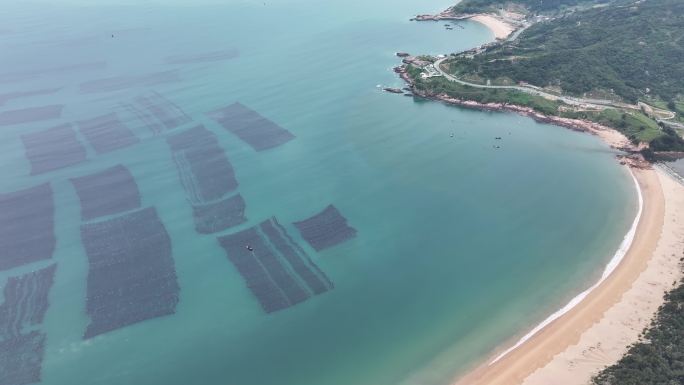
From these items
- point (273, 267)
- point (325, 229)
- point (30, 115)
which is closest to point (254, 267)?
point (273, 267)

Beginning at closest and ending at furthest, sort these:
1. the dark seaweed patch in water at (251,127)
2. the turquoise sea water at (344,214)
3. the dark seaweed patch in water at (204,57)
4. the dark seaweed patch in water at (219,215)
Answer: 1. the turquoise sea water at (344,214)
2. the dark seaweed patch in water at (219,215)
3. the dark seaweed patch in water at (251,127)
4. the dark seaweed patch in water at (204,57)

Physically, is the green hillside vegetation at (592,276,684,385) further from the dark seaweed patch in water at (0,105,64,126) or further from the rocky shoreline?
the dark seaweed patch in water at (0,105,64,126)

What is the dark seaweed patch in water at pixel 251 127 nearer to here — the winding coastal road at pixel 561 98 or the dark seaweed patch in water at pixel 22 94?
the dark seaweed patch in water at pixel 22 94

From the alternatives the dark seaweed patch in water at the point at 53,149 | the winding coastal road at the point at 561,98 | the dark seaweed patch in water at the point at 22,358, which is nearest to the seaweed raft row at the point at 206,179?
the dark seaweed patch in water at the point at 53,149

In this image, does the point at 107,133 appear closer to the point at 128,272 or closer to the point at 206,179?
the point at 206,179

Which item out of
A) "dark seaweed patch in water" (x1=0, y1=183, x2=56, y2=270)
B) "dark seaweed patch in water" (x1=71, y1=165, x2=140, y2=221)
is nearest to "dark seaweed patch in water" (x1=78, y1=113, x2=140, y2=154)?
"dark seaweed patch in water" (x1=71, y1=165, x2=140, y2=221)

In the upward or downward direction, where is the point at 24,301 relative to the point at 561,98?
downward
